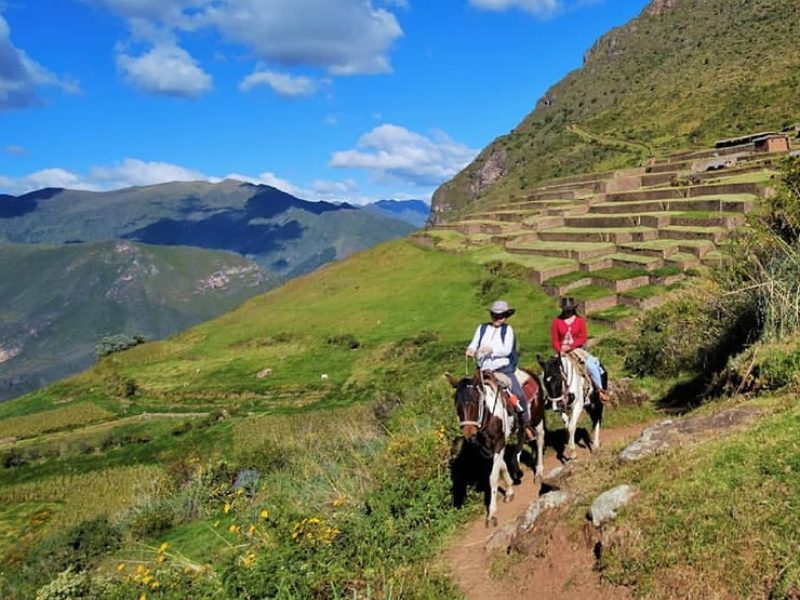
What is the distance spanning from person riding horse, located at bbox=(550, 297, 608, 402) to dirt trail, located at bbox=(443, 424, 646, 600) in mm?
3396

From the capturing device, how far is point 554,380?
35.4ft

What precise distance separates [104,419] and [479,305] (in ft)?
117

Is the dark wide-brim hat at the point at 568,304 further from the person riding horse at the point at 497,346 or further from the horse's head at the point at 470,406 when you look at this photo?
the horse's head at the point at 470,406

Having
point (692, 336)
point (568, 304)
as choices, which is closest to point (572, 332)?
point (568, 304)

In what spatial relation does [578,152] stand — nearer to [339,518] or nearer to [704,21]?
[704,21]

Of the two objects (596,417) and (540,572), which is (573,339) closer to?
(596,417)

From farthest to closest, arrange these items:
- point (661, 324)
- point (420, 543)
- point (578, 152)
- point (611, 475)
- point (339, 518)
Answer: point (578, 152) → point (661, 324) → point (339, 518) → point (420, 543) → point (611, 475)

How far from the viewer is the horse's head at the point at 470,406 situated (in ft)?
27.9

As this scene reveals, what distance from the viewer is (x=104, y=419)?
199 ft

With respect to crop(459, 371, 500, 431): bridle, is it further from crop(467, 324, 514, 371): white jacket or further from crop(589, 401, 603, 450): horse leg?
crop(589, 401, 603, 450): horse leg

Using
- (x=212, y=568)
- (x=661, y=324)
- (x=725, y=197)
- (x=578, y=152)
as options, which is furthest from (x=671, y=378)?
(x=578, y=152)

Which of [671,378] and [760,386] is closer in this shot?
Answer: [760,386]

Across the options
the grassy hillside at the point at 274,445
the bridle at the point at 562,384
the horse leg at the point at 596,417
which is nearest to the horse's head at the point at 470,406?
the grassy hillside at the point at 274,445

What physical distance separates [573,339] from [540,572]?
4.52 m
